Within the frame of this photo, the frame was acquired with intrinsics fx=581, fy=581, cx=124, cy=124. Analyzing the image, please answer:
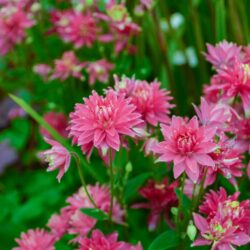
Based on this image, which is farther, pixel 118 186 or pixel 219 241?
pixel 118 186

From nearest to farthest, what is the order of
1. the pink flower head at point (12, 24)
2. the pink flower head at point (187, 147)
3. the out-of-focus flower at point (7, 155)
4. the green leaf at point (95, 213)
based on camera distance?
the pink flower head at point (187, 147) → the green leaf at point (95, 213) → the pink flower head at point (12, 24) → the out-of-focus flower at point (7, 155)

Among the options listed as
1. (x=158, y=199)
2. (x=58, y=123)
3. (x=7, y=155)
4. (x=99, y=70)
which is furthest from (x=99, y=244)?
(x=7, y=155)

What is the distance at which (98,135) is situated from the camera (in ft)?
2.89

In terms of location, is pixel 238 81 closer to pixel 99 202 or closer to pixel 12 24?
pixel 99 202


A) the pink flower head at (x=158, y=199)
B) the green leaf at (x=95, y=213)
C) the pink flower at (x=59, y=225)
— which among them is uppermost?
the green leaf at (x=95, y=213)

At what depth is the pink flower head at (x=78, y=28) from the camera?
142cm

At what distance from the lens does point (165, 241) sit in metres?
0.93

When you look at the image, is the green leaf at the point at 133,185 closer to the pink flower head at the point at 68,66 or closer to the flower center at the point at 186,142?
the flower center at the point at 186,142

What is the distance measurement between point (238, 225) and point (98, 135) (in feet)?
0.84

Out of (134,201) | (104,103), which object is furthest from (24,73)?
(104,103)

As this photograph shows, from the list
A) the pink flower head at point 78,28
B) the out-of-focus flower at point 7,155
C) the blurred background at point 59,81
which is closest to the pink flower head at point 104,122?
the blurred background at point 59,81

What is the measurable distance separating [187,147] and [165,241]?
0.17 m

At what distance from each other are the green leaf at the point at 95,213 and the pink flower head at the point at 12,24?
2.09 feet

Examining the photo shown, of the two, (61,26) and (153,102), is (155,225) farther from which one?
(61,26)
